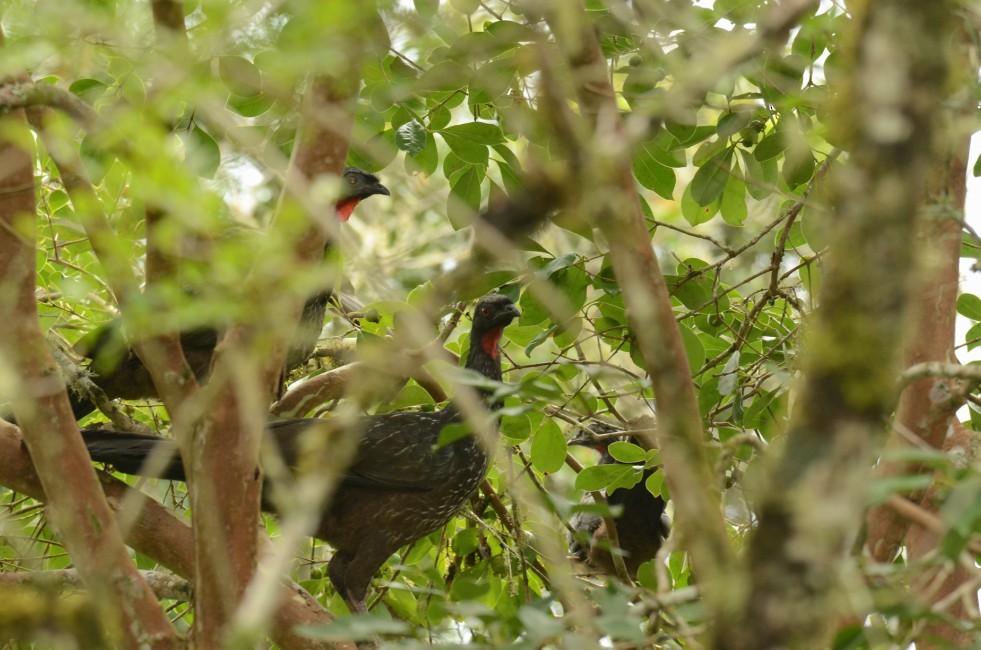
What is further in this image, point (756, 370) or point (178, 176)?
point (756, 370)

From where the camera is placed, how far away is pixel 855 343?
3.65 ft

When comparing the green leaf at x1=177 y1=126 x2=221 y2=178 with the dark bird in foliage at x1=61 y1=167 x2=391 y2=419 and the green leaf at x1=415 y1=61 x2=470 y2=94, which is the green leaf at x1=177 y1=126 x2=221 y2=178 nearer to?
the green leaf at x1=415 y1=61 x2=470 y2=94

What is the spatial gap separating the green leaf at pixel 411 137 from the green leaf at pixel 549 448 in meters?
1.10

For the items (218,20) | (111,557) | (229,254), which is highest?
(218,20)

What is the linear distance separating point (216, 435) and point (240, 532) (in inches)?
9.5

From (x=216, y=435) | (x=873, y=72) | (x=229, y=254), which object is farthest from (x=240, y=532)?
(x=873, y=72)

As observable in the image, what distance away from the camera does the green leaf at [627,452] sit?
355cm

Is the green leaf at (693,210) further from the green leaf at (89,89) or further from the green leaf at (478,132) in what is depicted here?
the green leaf at (89,89)

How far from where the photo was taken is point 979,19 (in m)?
2.15

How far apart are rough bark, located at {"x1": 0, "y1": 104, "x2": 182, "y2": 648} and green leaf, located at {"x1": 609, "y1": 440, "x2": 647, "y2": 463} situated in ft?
5.46

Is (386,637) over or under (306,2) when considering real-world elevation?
under

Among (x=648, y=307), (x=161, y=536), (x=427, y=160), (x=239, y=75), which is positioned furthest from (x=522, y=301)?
(x=648, y=307)

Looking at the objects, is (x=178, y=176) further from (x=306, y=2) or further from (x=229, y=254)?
(x=306, y=2)

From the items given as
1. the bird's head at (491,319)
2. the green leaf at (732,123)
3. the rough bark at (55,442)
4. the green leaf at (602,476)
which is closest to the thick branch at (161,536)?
the rough bark at (55,442)
